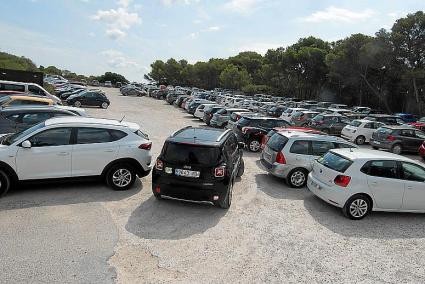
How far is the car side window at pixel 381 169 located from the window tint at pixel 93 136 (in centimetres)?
594

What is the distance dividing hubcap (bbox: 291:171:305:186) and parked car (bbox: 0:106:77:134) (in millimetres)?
7926

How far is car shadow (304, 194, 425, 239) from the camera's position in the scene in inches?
299

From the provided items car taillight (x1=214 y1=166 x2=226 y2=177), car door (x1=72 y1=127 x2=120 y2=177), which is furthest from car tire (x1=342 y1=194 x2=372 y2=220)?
car door (x1=72 y1=127 x2=120 y2=177)

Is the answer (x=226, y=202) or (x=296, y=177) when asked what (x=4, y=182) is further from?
(x=296, y=177)

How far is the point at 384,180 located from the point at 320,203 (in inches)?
64.9

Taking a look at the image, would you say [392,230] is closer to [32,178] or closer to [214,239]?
[214,239]

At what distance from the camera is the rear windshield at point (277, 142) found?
35.1 feet

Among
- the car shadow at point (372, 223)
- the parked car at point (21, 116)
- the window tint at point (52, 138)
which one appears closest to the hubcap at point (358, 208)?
the car shadow at point (372, 223)

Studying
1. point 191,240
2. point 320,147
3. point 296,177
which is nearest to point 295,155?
point 296,177

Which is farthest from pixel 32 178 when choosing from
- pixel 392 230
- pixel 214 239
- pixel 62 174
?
pixel 392 230

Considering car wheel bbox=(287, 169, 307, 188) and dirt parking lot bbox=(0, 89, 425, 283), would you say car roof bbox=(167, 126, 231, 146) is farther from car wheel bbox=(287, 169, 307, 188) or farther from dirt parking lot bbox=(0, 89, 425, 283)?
car wheel bbox=(287, 169, 307, 188)

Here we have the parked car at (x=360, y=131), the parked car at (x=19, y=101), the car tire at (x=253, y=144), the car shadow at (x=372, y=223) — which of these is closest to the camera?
the car shadow at (x=372, y=223)

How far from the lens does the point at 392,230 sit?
784 cm

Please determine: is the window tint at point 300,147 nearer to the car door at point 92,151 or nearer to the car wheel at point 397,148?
the car door at point 92,151
